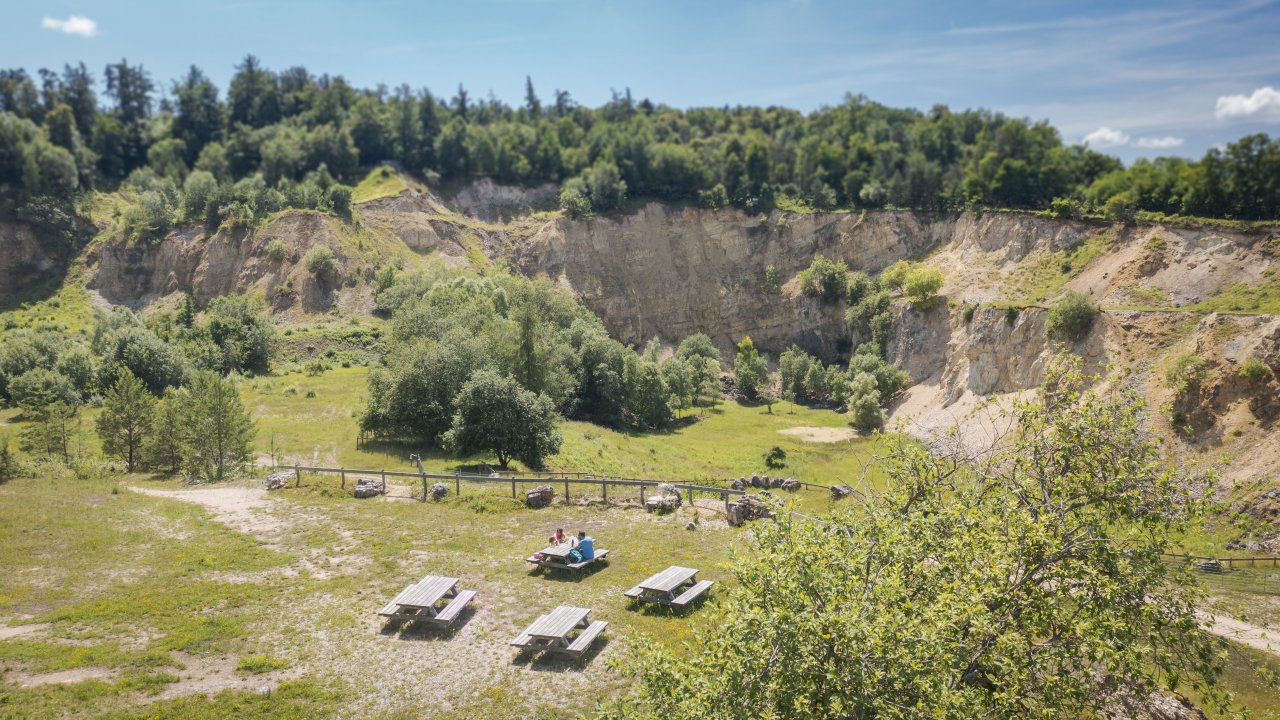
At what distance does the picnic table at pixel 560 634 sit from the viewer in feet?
51.8

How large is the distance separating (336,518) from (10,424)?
3386 cm

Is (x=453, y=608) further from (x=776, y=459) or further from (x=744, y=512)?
(x=776, y=459)

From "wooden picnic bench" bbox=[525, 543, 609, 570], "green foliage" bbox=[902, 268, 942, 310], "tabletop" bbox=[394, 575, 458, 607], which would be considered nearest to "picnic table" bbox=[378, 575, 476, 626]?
"tabletop" bbox=[394, 575, 458, 607]

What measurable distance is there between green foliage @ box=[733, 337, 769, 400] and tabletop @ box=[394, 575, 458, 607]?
5771 centimetres

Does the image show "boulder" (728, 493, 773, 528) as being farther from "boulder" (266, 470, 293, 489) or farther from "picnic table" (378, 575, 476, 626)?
"boulder" (266, 470, 293, 489)

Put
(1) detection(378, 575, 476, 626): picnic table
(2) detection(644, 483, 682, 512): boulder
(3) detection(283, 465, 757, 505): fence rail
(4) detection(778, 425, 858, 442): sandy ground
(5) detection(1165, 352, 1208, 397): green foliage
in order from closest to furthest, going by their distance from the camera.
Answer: (1) detection(378, 575, 476, 626): picnic table → (2) detection(644, 483, 682, 512): boulder → (3) detection(283, 465, 757, 505): fence rail → (5) detection(1165, 352, 1208, 397): green foliage → (4) detection(778, 425, 858, 442): sandy ground

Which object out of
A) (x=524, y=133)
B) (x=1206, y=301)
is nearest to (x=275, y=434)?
(x=1206, y=301)

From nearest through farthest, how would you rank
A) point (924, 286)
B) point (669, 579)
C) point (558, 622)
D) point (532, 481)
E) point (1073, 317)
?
point (558, 622)
point (669, 579)
point (532, 481)
point (1073, 317)
point (924, 286)

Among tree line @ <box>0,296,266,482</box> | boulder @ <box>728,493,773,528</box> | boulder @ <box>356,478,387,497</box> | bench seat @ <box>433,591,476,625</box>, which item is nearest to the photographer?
bench seat @ <box>433,591,476,625</box>

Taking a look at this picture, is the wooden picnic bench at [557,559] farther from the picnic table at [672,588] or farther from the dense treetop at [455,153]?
the dense treetop at [455,153]

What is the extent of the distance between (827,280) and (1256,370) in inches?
1793

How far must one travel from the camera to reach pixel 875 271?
77.4 m

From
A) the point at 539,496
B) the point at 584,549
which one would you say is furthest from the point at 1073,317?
the point at 584,549

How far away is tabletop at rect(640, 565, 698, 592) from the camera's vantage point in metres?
18.0
